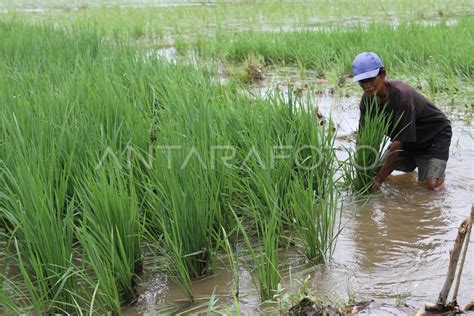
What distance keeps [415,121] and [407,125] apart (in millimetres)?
297

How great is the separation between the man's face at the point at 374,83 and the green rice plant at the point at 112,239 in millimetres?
1618

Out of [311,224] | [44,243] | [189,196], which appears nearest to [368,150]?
[311,224]

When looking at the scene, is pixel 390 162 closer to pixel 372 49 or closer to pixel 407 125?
pixel 407 125

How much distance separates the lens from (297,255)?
274cm

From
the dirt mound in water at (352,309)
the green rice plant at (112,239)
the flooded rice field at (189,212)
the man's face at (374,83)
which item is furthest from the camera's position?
the man's face at (374,83)

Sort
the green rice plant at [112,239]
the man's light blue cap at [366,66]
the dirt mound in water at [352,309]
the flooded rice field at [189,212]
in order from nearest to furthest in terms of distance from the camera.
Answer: the dirt mound in water at [352,309]
the green rice plant at [112,239]
the flooded rice field at [189,212]
the man's light blue cap at [366,66]

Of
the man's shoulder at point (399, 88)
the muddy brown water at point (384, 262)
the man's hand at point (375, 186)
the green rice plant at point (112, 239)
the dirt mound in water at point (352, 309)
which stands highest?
the man's shoulder at point (399, 88)

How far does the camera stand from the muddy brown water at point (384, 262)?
91.9 inches

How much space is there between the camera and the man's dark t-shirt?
11.5 ft

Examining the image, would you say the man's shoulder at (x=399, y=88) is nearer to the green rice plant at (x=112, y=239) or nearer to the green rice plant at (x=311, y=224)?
the green rice plant at (x=311, y=224)

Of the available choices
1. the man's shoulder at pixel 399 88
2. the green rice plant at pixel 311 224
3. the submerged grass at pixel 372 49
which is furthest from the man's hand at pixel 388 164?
the submerged grass at pixel 372 49

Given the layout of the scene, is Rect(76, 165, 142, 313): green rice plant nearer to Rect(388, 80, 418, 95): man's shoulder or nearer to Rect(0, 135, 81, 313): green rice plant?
Rect(0, 135, 81, 313): green rice plant

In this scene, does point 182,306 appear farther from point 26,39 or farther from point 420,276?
point 26,39

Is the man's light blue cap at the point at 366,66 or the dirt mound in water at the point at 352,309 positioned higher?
the man's light blue cap at the point at 366,66
